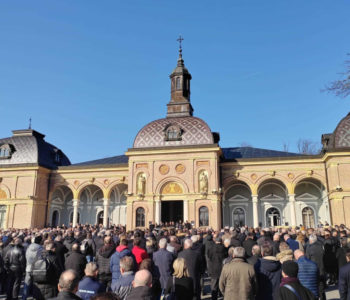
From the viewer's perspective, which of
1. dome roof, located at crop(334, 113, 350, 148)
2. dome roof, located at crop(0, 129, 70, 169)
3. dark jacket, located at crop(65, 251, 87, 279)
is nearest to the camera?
dark jacket, located at crop(65, 251, 87, 279)

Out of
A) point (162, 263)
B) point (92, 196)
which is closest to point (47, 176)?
point (92, 196)

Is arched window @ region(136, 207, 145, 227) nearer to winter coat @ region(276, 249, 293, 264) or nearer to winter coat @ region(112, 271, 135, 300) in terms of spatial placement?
winter coat @ region(276, 249, 293, 264)

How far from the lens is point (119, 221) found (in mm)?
32656

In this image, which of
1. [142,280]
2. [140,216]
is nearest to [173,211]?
[140,216]

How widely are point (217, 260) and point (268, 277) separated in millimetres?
3207

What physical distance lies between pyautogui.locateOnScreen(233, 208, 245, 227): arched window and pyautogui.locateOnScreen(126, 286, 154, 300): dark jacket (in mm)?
26372

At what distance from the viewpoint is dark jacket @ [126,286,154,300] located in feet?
13.6

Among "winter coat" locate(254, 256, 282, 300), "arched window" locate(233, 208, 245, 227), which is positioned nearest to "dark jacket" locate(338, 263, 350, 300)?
"winter coat" locate(254, 256, 282, 300)

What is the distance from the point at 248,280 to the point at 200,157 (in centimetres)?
2224

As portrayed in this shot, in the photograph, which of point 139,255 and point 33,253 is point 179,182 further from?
point 139,255

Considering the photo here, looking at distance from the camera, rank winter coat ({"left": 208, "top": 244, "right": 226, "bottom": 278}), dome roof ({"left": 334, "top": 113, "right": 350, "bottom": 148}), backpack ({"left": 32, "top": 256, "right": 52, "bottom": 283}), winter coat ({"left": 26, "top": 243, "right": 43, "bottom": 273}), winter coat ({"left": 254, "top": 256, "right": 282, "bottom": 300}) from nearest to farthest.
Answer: winter coat ({"left": 254, "top": 256, "right": 282, "bottom": 300}) → backpack ({"left": 32, "top": 256, "right": 52, "bottom": 283}) → winter coat ({"left": 26, "top": 243, "right": 43, "bottom": 273}) → winter coat ({"left": 208, "top": 244, "right": 226, "bottom": 278}) → dome roof ({"left": 334, "top": 113, "right": 350, "bottom": 148})

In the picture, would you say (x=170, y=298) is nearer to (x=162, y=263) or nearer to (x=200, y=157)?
(x=162, y=263)

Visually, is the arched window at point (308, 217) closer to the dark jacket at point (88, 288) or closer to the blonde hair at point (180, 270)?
the blonde hair at point (180, 270)

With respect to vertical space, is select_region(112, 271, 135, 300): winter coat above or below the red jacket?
below
